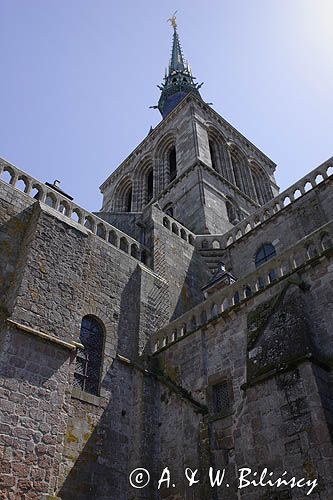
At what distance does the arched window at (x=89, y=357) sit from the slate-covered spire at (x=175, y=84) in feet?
87.8

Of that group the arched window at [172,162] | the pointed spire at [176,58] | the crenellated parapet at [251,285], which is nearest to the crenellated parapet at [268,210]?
the crenellated parapet at [251,285]

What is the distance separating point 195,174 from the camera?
2027cm

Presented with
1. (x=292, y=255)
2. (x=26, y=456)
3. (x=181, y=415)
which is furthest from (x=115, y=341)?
(x=292, y=255)

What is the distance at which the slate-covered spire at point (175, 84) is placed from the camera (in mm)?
35531

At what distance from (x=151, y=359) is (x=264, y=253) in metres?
5.58

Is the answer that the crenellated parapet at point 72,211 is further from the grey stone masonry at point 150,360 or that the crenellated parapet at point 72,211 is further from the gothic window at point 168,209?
the gothic window at point 168,209

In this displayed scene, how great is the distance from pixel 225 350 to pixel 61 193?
6078 mm

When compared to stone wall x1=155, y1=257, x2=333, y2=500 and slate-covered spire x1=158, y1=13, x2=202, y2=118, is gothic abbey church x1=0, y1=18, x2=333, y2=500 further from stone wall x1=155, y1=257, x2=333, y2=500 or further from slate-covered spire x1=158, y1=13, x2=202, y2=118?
slate-covered spire x1=158, y1=13, x2=202, y2=118

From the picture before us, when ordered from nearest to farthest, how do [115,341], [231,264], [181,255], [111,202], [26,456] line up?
[26,456] < [115,341] < [181,255] < [231,264] < [111,202]

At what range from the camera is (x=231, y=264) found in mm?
14633

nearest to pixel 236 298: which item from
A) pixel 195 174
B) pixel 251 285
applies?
pixel 251 285

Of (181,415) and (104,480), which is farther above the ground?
(181,415)

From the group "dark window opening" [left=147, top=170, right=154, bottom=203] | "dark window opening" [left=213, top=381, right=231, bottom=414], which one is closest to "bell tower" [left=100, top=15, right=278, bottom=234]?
"dark window opening" [left=147, top=170, right=154, bottom=203]

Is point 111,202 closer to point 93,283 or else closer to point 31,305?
point 93,283
